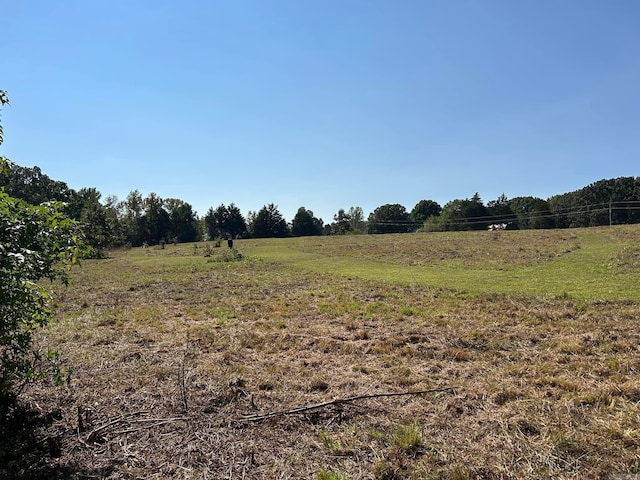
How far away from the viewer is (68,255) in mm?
3891

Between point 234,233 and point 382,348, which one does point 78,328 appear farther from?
point 234,233

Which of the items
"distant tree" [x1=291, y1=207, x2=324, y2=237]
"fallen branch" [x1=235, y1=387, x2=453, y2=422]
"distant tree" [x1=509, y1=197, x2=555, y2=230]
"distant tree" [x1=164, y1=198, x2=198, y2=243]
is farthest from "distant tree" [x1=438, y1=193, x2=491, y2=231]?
"fallen branch" [x1=235, y1=387, x2=453, y2=422]

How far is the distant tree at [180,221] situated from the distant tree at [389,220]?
47.7 metres

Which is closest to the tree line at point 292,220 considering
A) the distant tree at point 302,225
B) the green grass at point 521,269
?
the distant tree at point 302,225

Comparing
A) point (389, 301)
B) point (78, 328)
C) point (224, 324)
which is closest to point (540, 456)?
point (224, 324)

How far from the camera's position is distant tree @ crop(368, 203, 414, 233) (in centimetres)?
10606

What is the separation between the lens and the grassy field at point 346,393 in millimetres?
3605

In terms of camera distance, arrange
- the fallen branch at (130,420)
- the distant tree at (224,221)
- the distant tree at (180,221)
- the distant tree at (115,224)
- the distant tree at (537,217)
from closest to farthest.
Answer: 1. the fallen branch at (130,420)
2. the distant tree at (115,224)
3. the distant tree at (537,217)
4. the distant tree at (180,221)
5. the distant tree at (224,221)

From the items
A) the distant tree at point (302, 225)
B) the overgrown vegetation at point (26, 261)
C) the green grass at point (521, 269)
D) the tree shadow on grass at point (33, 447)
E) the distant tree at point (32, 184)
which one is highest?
the distant tree at point (32, 184)

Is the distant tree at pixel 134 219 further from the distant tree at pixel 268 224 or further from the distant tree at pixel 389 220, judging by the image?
the distant tree at pixel 389 220

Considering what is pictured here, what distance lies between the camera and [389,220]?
114 meters

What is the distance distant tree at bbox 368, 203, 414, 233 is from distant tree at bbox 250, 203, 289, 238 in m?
26.0

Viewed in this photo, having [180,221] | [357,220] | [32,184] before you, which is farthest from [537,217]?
[32,184]

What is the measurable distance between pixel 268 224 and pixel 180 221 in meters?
21.1
